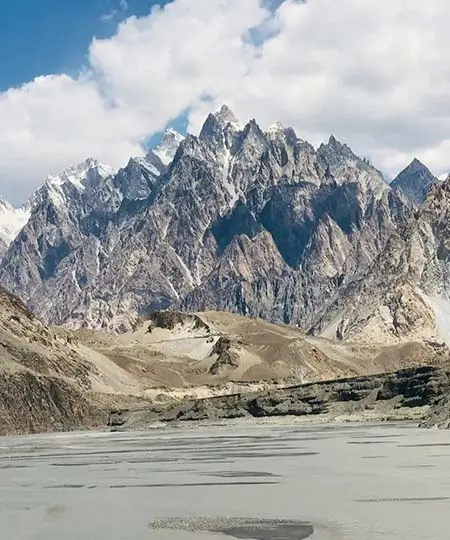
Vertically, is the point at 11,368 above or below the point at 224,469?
above

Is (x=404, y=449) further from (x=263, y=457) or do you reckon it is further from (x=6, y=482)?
(x=6, y=482)

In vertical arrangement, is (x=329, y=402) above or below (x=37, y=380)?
below

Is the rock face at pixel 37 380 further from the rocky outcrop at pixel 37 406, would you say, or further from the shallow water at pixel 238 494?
the shallow water at pixel 238 494

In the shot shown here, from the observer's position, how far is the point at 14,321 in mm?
174125

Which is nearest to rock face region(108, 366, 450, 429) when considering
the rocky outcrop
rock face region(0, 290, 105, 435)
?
the rocky outcrop

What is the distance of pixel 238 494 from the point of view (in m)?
37.1

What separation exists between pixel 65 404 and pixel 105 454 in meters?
64.8

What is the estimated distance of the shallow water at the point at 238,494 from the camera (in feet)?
91.5

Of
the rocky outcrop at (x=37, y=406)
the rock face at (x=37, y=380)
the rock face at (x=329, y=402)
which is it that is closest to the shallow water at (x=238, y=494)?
the rock face at (x=329, y=402)

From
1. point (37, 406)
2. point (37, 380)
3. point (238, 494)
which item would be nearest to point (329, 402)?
point (37, 406)

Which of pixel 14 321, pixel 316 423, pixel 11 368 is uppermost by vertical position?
pixel 14 321

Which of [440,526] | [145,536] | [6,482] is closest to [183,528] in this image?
[145,536]

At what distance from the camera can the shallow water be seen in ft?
91.5

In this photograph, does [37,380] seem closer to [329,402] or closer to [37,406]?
[37,406]
